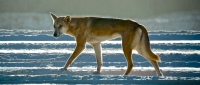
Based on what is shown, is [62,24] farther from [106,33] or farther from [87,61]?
[87,61]

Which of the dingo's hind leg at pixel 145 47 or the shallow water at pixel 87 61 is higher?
the dingo's hind leg at pixel 145 47

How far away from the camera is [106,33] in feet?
27.4

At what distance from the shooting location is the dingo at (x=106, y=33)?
26.3 feet

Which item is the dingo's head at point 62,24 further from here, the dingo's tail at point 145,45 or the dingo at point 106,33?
the dingo's tail at point 145,45

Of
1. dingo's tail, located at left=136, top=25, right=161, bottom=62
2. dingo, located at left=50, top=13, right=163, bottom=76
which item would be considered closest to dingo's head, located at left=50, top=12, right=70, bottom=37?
dingo, located at left=50, top=13, right=163, bottom=76

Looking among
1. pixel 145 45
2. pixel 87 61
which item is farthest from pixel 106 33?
pixel 87 61

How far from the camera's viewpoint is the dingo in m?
8.02

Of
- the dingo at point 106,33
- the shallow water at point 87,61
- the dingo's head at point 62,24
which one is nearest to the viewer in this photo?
the shallow water at point 87,61

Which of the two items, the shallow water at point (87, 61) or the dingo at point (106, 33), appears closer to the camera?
the shallow water at point (87, 61)

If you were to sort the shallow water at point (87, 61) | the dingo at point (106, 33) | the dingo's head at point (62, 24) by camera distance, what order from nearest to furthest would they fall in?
the shallow water at point (87, 61)
the dingo at point (106, 33)
the dingo's head at point (62, 24)

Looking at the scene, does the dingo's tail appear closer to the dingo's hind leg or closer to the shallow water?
the dingo's hind leg

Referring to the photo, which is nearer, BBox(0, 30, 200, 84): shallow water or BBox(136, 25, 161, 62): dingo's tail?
BBox(0, 30, 200, 84): shallow water

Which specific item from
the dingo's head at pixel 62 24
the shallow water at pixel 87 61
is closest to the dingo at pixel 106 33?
the dingo's head at pixel 62 24

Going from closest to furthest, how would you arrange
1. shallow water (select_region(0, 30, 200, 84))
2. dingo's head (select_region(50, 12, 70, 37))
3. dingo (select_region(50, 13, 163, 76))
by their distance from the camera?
shallow water (select_region(0, 30, 200, 84)) < dingo (select_region(50, 13, 163, 76)) < dingo's head (select_region(50, 12, 70, 37))
